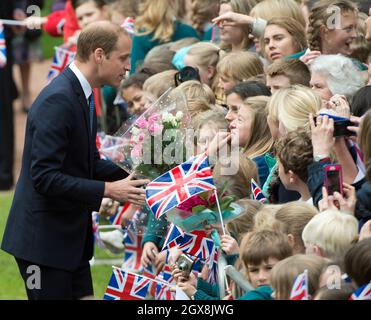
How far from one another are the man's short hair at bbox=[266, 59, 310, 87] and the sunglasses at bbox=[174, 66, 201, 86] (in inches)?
43.2

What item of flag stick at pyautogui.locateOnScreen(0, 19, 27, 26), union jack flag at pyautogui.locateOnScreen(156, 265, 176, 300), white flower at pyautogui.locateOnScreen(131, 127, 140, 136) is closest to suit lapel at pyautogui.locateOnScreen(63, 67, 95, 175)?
white flower at pyautogui.locateOnScreen(131, 127, 140, 136)

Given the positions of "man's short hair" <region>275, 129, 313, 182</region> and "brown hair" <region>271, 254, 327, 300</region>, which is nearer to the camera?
"brown hair" <region>271, 254, 327, 300</region>

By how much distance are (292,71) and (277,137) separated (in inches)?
32.1

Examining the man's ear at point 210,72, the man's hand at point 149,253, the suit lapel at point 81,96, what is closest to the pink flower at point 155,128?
the suit lapel at point 81,96

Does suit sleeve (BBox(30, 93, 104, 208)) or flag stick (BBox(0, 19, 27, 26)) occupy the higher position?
suit sleeve (BBox(30, 93, 104, 208))

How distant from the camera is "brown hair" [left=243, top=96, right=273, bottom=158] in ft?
25.0

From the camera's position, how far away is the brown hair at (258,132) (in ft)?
25.0

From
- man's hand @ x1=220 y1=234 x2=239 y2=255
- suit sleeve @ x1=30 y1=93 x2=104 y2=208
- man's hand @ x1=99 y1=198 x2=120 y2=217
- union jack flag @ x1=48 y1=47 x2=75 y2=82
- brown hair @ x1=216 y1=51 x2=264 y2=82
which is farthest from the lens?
union jack flag @ x1=48 y1=47 x2=75 y2=82

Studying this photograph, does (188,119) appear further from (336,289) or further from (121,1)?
(121,1)

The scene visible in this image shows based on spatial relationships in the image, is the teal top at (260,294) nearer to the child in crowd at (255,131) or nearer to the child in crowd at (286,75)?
the child in crowd at (255,131)

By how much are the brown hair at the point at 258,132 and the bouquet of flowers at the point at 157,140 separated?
2.59 feet

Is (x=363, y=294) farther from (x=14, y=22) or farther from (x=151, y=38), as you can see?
(x=14, y=22)

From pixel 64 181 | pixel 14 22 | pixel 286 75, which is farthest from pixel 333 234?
pixel 14 22

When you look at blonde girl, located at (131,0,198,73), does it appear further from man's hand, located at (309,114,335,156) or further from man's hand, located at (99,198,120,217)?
man's hand, located at (309,114,335,156)
